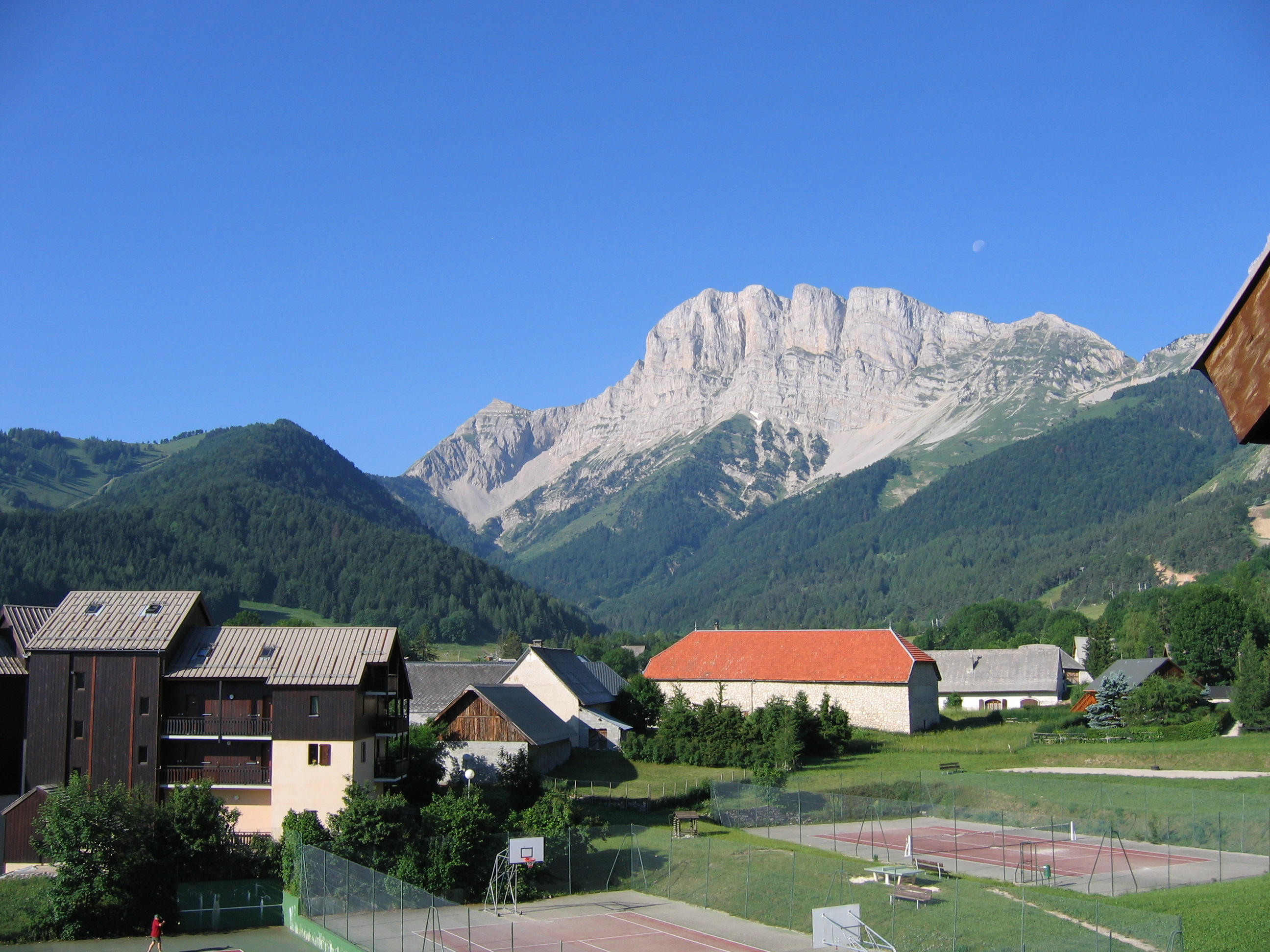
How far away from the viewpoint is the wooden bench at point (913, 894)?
97.3 feet

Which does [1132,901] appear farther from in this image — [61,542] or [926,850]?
[61,542]

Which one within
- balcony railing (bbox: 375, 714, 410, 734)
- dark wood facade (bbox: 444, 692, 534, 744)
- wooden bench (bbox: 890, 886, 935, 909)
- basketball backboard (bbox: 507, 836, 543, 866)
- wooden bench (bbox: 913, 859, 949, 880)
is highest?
balcony railing (bbox: 375, 714, 410, 734)

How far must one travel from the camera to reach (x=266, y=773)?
4241 centimetres

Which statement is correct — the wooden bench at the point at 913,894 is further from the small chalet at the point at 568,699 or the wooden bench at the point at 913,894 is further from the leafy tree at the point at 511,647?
the leafy tree at the point at 511,647

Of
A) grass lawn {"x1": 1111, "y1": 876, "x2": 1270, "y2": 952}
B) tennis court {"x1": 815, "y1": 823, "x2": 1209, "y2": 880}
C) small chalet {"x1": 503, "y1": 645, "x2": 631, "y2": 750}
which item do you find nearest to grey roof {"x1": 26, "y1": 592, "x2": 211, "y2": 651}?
small chalet {"x1": 503, "y1": 645, "x2": 631, "y2": 750}

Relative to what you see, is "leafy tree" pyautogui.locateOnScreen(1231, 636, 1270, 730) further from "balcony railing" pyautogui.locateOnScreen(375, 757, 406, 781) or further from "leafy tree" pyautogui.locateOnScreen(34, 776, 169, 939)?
"leafy tree" pyautogui.locateOnScreen(34, 776, 169, 939)

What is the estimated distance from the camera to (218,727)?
42.9 meters

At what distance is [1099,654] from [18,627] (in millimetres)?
106111

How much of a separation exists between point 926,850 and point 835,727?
83.2 feet

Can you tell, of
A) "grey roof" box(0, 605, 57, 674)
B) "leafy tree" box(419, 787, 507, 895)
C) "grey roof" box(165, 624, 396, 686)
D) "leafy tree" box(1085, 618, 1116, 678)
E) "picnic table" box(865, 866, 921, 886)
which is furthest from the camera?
"leafy tree" box(1085, 618, 1116, 678)

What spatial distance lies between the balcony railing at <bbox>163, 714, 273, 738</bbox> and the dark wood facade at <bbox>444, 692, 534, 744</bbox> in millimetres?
15948

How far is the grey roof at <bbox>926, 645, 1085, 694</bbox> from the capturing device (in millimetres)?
98812

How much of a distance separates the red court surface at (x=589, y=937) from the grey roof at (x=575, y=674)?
123 ft

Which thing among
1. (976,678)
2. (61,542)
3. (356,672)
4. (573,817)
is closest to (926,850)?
(573,817)
